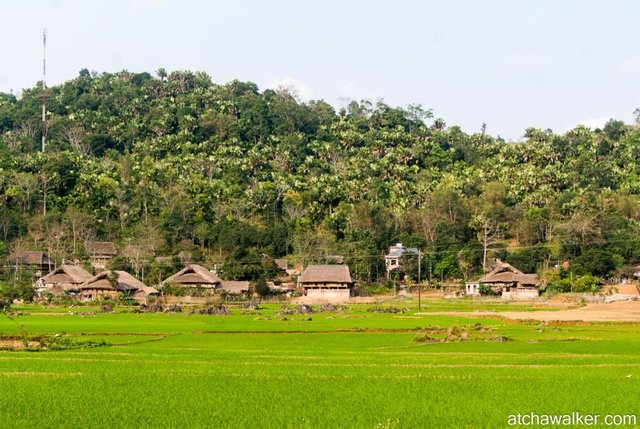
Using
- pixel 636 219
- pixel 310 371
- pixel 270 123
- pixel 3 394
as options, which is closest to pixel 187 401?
pixel 3 394

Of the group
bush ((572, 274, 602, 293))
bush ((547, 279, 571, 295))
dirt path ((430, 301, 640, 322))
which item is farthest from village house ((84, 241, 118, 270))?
bush ((572, 274, 602, 293))

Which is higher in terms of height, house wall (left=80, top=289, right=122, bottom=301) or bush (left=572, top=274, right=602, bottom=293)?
bush (left=572, top=274, right=602, bottom=293)

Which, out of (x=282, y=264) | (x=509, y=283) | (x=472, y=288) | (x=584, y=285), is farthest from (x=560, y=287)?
(x=282, y=264)

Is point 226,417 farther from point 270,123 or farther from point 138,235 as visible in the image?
point 270,123

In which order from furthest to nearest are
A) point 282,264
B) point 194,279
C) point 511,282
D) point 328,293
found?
point 282,264
point 511,282
point 328,293
point 194,279

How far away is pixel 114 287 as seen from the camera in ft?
243

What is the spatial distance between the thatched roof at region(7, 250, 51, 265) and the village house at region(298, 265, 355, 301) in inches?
1073

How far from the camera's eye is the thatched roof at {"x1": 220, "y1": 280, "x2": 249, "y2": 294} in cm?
7688

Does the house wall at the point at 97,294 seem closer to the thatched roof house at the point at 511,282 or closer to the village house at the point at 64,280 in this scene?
the village house at the point at 64,280

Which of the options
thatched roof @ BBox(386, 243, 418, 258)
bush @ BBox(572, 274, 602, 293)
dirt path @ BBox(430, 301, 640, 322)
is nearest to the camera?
dirt path @ BBox(430, 301, 640, 322)

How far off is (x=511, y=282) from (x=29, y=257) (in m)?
48.4

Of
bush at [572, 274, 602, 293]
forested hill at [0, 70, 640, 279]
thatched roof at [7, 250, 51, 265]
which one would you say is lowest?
bush at [572, 274, 602, 293]

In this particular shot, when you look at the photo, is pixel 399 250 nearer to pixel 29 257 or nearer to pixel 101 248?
pixel 101 248

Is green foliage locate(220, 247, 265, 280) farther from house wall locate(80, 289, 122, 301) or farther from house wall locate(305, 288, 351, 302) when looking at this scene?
house wall locate(80, 289, 122, 301)
